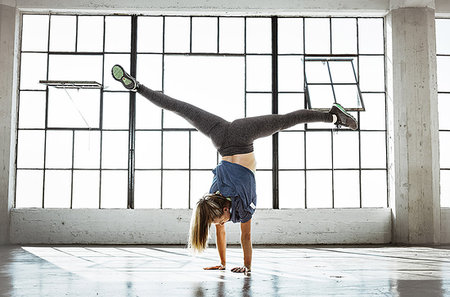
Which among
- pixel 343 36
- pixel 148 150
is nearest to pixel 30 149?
pixel 148 150

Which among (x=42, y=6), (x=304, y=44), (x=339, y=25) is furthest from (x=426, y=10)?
(x=42, y=6)

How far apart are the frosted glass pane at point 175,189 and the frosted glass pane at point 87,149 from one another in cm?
102

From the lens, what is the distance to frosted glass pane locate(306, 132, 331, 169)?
6250 mm

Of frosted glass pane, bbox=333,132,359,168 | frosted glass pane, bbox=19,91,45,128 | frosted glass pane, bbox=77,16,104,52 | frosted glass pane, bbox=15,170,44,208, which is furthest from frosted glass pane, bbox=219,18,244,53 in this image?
frosted glass pane, bbox=15,170,44,208

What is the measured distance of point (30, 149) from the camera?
20.4ft

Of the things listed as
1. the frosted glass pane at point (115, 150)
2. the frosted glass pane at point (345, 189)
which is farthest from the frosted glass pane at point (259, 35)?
the frosted glass pane at point (115, 150)

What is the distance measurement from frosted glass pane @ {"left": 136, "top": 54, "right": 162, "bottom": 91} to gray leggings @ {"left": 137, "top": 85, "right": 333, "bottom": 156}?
2.31 metres

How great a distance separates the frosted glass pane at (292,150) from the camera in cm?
626

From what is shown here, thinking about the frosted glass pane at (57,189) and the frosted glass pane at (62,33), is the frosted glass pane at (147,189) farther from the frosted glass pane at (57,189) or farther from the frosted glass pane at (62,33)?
the frosted glass pane at (62,33)

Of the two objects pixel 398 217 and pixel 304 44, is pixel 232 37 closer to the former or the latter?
pixel 304 44

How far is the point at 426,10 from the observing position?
6.24 meters

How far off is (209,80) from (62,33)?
89.5 inches

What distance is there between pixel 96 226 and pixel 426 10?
5638 mm

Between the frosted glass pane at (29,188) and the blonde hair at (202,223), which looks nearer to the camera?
the blonde hair at (202,223)
